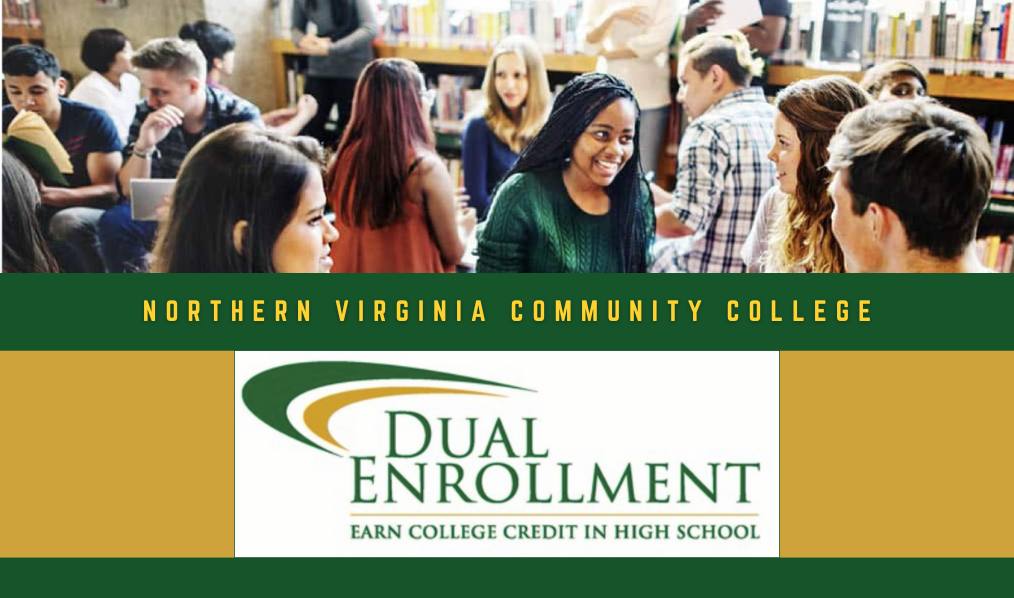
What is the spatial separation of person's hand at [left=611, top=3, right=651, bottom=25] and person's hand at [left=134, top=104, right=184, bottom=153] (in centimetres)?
118

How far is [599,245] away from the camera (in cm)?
302

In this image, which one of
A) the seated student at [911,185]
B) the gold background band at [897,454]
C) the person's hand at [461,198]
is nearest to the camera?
the seated student at [911,185]

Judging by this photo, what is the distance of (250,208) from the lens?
9.80 feet

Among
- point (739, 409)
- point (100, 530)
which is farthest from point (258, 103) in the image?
point (739, 409)

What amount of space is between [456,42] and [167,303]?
1.02 meters

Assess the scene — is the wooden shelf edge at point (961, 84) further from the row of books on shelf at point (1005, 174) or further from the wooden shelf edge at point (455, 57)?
the wooden shelf edge at point (455, 57)

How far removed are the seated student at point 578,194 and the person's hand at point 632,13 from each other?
21 cm

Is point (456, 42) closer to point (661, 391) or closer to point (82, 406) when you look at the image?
point (661, 391)

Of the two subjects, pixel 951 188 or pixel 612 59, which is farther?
pixel 612 59

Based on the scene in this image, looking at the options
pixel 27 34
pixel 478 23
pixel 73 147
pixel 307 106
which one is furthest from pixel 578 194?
pixel 27 34

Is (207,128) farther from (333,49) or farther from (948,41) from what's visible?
(948,41)

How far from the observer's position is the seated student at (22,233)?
315 cm

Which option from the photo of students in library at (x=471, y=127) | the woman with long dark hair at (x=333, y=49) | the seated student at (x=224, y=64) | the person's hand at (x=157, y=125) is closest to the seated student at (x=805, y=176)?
the photo of students in library at (x=471, y=127)

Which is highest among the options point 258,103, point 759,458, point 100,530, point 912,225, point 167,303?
point 258,103
